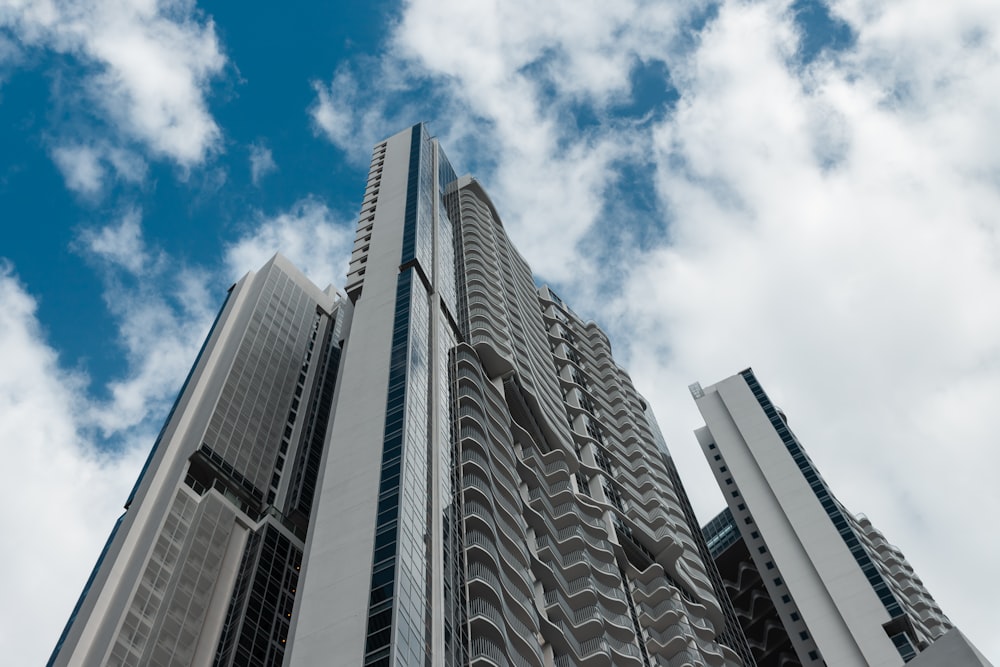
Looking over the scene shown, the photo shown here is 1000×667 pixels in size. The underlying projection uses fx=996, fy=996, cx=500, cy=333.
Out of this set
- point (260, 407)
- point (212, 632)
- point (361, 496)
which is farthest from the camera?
point (260, 407)

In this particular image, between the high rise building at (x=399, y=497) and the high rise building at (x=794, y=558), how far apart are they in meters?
9.18

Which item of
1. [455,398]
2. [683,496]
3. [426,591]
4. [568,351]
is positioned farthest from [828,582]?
[426,591]

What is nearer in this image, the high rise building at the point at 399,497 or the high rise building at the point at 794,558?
the high rise building at the point at 399,497

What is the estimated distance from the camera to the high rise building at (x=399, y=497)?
4591cm

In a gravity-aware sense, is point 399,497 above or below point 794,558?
below

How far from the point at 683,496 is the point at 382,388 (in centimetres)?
6221

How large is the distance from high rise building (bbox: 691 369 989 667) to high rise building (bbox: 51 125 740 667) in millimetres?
9179

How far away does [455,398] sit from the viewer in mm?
63031

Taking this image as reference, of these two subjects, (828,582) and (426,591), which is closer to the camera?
(426,591)

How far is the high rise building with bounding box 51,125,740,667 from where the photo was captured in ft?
151

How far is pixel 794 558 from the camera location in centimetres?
9562

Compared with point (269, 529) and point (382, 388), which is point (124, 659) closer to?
point (269, 529)

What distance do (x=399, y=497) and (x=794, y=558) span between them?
60340mm

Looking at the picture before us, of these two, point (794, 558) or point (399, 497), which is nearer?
point (399, 497)
